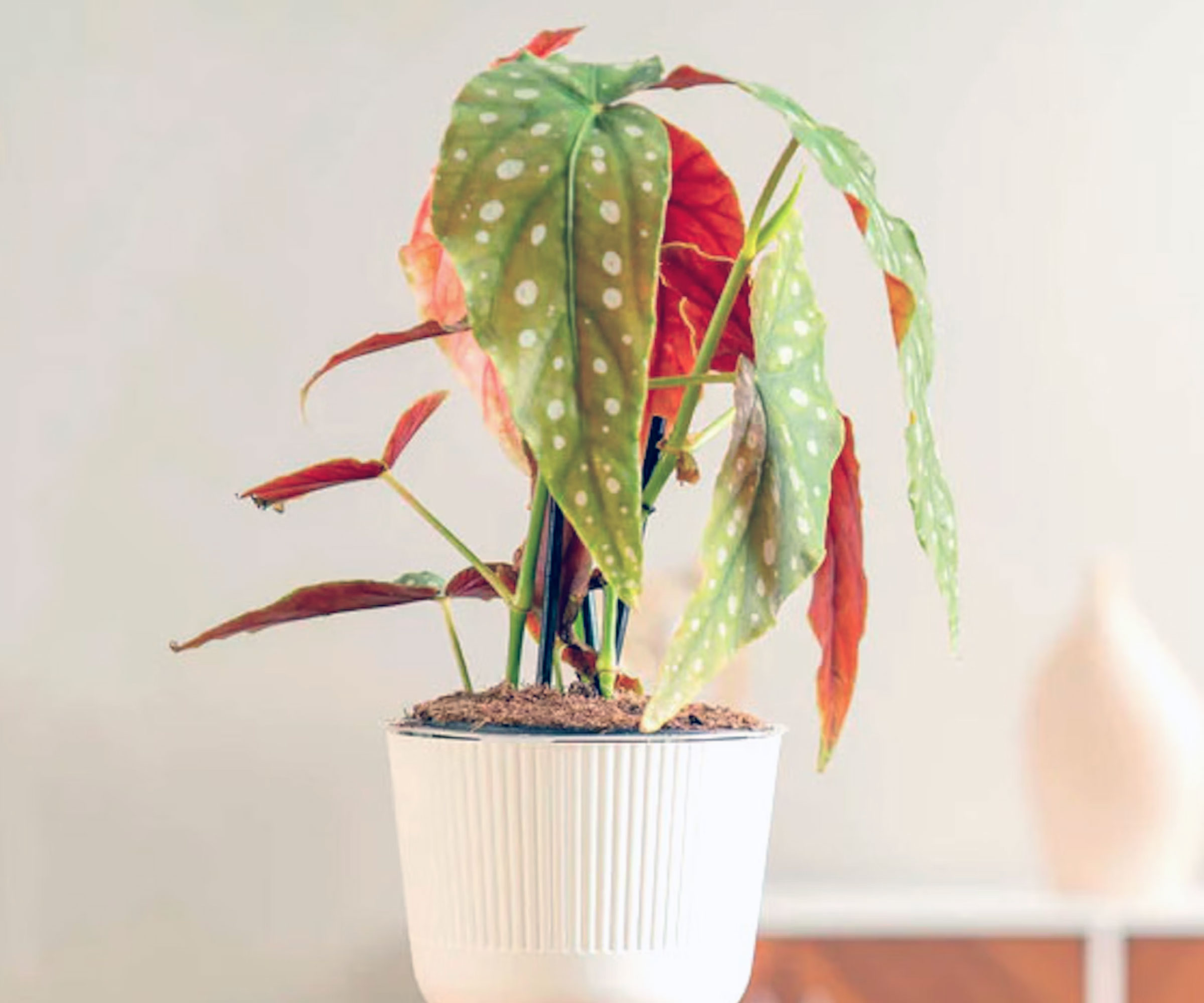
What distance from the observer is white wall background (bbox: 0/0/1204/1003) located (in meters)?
1.54

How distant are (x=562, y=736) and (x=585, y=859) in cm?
8

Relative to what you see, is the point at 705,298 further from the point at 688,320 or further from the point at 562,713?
the point at 562,713

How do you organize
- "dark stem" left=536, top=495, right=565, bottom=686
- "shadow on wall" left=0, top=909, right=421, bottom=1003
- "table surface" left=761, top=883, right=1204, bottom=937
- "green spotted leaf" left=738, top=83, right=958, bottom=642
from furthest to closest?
"shadow on wall" left=0, top=909, right=421, bottom=1003 → "table surface" left=761, top=883, right=1204, bottom=937 → "dark stem" left=536, top=495, right=565, bottom=686 → "green spotted leaf" left=738, top=83, right=958, bottom=642

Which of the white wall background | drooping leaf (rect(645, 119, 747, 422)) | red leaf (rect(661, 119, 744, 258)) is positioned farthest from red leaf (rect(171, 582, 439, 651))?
the white wall background

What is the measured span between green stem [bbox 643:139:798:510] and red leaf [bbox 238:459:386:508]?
21 cm

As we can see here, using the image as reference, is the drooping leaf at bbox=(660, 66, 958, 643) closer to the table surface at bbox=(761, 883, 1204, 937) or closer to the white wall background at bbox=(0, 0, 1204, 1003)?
the table surface at bbox=(761, 883, 1204, 937)

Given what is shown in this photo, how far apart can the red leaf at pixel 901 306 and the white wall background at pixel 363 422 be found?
26.1 inches

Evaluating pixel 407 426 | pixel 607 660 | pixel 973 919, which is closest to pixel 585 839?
pixel 607 660

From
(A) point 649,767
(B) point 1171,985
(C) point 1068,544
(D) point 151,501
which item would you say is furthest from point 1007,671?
(D) point 151,501

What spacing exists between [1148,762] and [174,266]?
3.37ft

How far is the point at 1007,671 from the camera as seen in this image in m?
1.64

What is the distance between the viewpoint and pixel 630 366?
830 mm

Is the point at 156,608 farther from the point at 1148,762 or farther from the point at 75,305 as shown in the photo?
the point at 1148,762

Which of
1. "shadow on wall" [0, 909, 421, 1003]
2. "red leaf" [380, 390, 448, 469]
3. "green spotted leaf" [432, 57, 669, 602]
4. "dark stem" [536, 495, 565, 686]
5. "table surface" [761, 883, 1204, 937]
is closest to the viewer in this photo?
"green spotted leaf" [432, 57, 669, 602]
